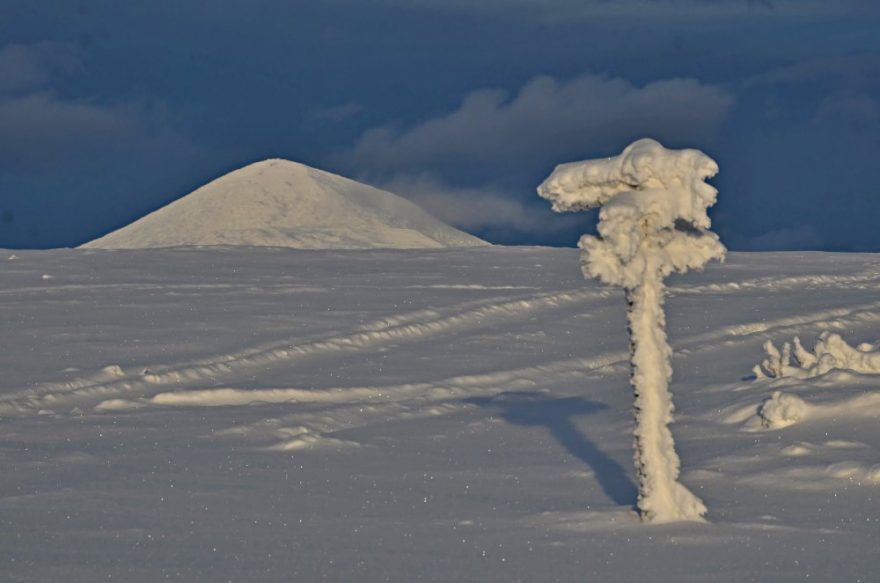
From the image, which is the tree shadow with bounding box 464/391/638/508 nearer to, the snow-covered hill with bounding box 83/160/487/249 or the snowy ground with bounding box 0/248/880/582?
the snowy ground with bounding box 0/248/880/582

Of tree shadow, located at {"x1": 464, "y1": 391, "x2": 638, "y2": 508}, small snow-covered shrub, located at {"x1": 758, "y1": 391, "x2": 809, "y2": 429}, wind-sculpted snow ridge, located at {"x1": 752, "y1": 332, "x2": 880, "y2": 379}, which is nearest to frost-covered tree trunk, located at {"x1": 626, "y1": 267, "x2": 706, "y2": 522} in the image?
tree shadow, located at {"x1": 464, "y1": 391, "x2": 638, "y2": 508}

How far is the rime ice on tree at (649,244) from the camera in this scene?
8203 mm

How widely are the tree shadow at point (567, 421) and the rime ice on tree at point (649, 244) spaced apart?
1.62 ft

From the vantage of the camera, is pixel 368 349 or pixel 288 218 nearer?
pixel 368 349

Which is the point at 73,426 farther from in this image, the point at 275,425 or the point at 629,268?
the point at 629,268

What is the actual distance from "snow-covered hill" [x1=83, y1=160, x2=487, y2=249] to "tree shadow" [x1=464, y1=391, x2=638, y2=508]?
30045 mm

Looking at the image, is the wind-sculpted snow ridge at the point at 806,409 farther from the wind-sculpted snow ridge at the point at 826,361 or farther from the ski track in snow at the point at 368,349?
the ski track in snow at the point at 368,349

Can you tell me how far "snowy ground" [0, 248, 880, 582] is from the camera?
766cm

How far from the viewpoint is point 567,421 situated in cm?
1204

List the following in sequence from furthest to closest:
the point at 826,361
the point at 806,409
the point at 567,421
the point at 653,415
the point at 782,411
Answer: the point at 826,361 → the point at 567,421 → the point at 806,409 → the point at 782,411 → the point at 653,415

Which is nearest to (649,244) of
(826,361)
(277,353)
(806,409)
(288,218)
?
(806,409)

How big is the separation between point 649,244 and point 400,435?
361 cm

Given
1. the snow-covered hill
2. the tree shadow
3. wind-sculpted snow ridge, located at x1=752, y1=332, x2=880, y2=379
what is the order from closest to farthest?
the tree shadow → wind-sculpted snow ridge, located at x1=752, y1=332, x2=880, y2=379 → the snow-covered hill

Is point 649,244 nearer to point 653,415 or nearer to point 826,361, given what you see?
point 653,415
